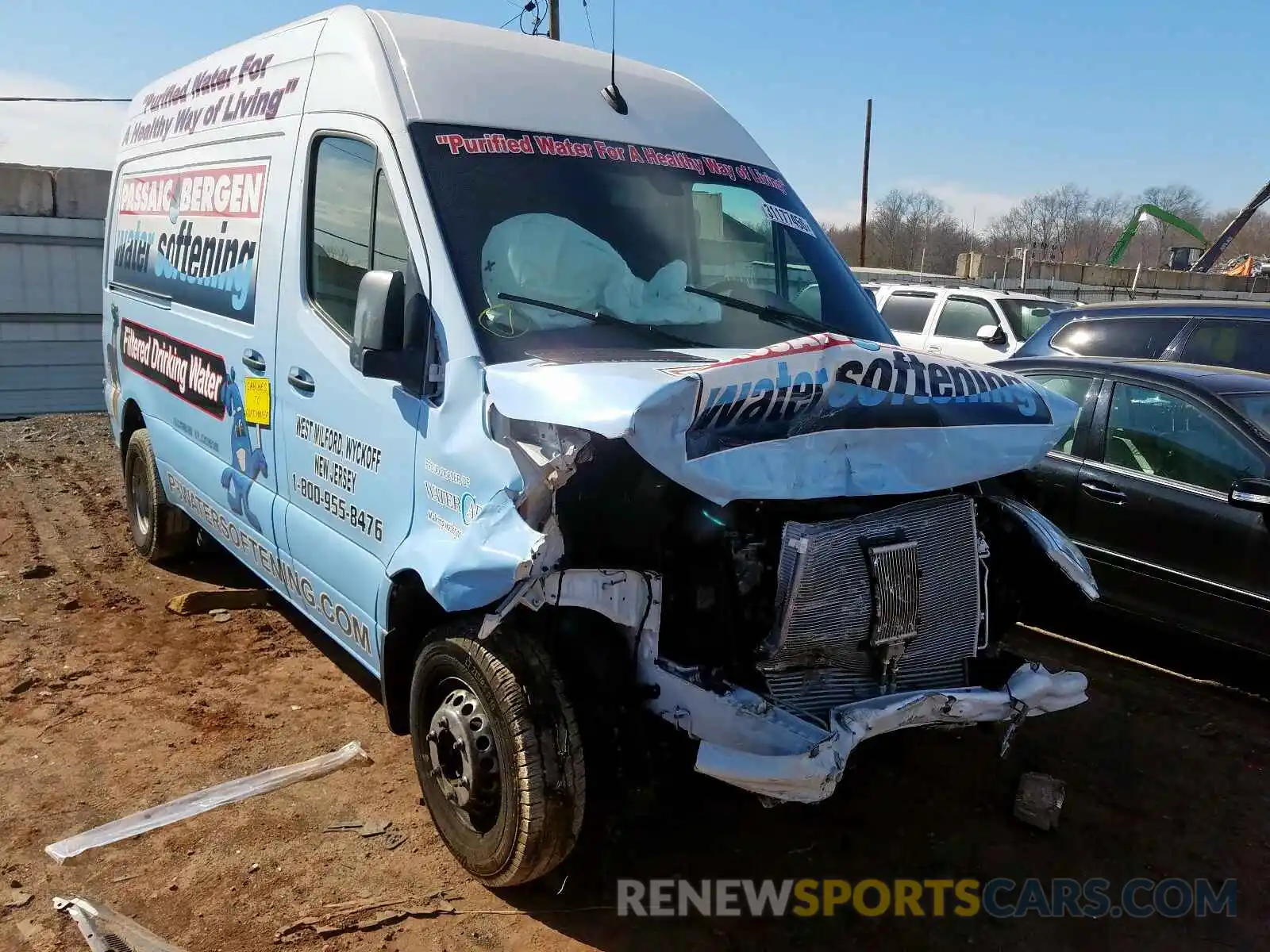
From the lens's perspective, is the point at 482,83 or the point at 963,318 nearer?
the point at 482,83

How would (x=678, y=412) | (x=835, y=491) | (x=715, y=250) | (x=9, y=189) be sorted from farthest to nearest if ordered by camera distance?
1. (x=9, y=189)
2. (x=715, y=250)
3. (x=835, y=491)
4. (x=678, y=412)

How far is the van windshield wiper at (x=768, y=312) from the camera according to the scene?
356 cm

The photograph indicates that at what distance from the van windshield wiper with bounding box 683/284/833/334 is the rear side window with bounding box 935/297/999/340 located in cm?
1021

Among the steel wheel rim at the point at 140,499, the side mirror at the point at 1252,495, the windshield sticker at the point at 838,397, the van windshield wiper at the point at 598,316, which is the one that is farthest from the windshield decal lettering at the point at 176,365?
the side mirror at the point at 1252,495

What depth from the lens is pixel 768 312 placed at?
360cm

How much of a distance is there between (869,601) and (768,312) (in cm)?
116

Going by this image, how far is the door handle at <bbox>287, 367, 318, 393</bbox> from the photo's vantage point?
3.74 metres

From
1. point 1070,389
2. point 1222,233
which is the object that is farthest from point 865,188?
point 1070,389

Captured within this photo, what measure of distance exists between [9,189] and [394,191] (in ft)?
39.7

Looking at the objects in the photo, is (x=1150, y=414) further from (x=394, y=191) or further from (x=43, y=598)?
(x=43, y=598)

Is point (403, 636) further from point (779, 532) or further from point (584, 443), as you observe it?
point (779, 532)

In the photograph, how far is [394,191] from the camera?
332cm

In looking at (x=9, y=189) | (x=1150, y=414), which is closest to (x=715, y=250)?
(x=1150, y=414)

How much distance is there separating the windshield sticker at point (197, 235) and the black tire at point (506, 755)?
6.71 ft
